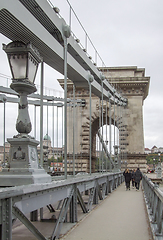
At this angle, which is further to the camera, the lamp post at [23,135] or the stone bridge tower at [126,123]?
the stone bridge tower at [126,123]

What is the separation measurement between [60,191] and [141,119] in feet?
84.8

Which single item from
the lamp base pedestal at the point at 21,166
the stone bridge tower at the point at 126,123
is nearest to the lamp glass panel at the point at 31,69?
the lamp base pedestal at the point at 21,166

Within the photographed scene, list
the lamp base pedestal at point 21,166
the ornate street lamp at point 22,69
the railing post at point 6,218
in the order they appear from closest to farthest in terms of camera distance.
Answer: the railing post at point 6,218 < the lamp base pedestal at point 21,166 < the ornate street lamp at point 22,69

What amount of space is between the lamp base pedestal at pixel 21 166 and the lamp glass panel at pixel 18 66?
998 millimetres

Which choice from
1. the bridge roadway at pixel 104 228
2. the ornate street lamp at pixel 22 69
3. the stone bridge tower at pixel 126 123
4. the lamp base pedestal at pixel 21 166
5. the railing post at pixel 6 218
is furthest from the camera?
the stone bridge tower at pixel 126 123

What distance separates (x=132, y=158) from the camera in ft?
100

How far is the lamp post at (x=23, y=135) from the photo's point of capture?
16.6 feet

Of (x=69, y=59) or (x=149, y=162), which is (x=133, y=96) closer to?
(x=69, y=59)

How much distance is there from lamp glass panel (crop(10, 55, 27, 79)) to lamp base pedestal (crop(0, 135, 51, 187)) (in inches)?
39.3

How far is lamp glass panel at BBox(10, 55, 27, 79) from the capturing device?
216 inches

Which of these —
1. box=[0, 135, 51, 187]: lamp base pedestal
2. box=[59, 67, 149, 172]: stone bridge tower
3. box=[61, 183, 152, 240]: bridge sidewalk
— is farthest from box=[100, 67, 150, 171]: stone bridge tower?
box=[0, 135, 51, 187]: lamp base pedestal

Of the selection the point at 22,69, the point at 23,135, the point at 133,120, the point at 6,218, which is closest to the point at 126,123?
the point at 133,120

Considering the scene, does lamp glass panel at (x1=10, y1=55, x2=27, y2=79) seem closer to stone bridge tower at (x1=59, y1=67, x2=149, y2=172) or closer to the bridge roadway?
the bridge roadway

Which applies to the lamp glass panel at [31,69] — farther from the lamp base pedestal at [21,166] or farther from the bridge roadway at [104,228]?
the bridge roadway at [104,228]
